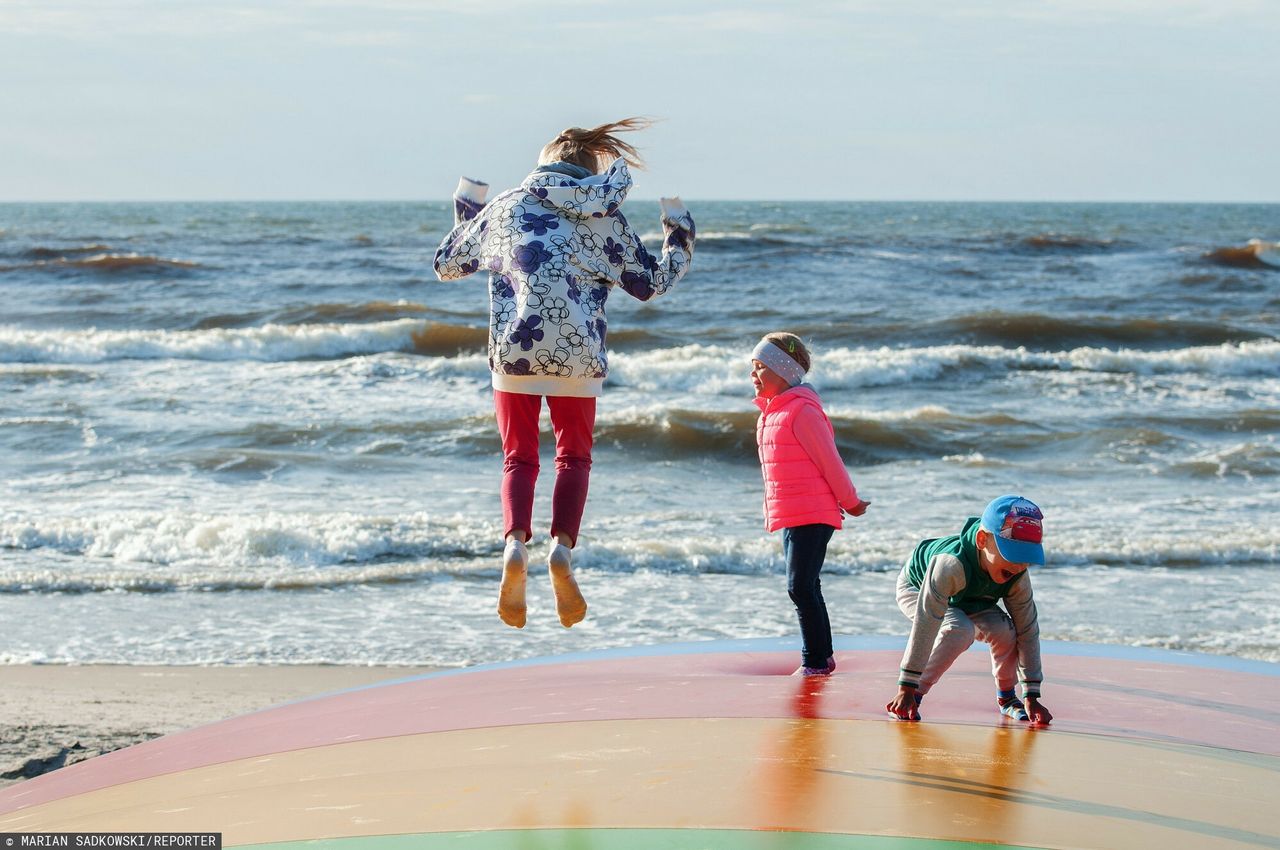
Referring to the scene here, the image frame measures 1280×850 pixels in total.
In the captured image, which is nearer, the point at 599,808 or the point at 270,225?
the point at 599,808

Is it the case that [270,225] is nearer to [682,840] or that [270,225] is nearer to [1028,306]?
[1028,306]

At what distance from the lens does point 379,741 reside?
4.43 metres

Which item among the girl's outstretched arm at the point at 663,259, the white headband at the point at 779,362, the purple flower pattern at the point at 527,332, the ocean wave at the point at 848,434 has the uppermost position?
the girl's outstretched arm at the point at 663,259

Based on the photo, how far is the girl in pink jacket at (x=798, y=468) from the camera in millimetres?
5062

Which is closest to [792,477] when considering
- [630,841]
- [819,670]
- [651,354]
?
[819,670]

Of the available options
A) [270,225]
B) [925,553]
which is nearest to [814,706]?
[925,553]

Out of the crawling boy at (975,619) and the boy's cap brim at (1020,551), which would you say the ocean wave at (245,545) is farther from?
the boy's cap brim at (1020,551)

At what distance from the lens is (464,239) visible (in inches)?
186

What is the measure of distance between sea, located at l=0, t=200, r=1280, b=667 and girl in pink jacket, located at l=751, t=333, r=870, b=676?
3.66 meters

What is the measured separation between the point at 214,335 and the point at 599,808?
22757 millimetres

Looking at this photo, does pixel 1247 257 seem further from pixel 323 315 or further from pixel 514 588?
pixel 514 588

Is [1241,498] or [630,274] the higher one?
[630,274]

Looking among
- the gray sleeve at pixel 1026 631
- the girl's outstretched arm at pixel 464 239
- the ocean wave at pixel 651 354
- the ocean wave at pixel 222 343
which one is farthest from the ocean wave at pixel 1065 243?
the gray sleeve at pixel 1026 631

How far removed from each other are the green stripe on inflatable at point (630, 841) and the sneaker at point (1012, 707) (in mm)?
1271
